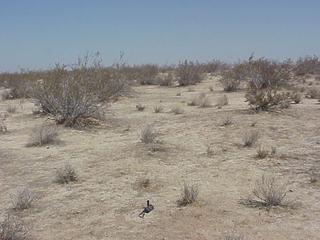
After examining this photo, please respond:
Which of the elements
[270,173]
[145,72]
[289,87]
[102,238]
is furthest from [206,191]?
[145,72]

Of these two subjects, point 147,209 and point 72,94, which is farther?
point 72,94

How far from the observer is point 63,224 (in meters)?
7.18

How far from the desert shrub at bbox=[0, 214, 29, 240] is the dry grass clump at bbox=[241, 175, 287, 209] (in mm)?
3041

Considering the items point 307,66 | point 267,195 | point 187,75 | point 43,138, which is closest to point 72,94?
point 43,138

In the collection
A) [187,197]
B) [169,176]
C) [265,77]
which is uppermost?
[265,77]

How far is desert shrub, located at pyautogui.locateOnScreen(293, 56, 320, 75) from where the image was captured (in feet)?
116

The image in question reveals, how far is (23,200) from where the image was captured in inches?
308

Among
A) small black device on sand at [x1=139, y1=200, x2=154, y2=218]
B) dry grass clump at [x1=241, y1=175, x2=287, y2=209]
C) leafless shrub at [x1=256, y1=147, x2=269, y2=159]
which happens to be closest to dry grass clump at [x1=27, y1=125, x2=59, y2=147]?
leafless shrub at [x1=256, y1=147, x2=269, y2=159]

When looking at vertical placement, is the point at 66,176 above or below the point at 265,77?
below

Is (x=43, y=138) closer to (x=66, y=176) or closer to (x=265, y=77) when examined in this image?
(x=66, y=176)

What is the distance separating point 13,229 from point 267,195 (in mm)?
3441

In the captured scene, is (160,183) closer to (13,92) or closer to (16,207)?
(16,207)

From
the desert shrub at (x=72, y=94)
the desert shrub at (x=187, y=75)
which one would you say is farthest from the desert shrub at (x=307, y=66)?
the desert shrub at (x=72, y=94)

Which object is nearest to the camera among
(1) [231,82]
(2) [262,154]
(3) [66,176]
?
(3) [66,176]
